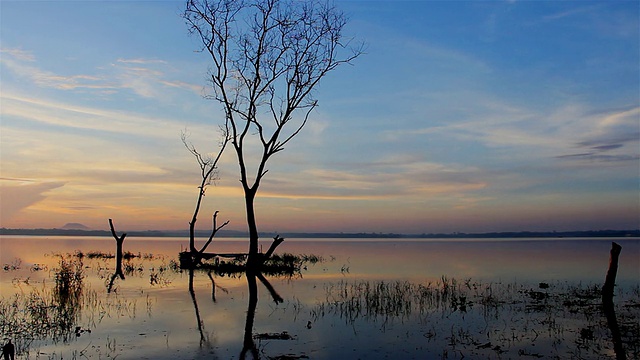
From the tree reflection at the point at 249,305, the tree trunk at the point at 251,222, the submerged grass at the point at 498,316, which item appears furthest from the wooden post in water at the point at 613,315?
the tree trunk at the point at 251,222

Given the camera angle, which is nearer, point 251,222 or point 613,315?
point 613,315

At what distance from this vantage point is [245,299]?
20.0 metres

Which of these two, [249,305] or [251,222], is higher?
[251,222]

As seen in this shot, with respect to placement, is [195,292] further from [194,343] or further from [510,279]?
[510,279]

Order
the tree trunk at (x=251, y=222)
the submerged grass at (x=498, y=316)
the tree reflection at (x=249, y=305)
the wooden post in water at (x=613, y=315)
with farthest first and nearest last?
the tree trunk at (x=251, y=222) → the submerged grass at (x=498, y=316) → the wooden post in water at (x=613, y=315) → the tree reflection at (x=249, y=305)

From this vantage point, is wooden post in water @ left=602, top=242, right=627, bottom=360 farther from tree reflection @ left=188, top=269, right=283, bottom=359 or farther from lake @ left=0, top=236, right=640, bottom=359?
tree reflection @ left=188, top=269, right=283, bottom=359

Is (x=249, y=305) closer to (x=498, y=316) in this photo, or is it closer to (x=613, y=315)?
(x=498, y=316)

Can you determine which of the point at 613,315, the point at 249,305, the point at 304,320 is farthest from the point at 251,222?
the point at 613,315

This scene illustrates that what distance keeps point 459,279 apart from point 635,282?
9.17 metres

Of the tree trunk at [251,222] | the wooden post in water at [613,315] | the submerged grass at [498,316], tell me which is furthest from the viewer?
the tree trunk at [251,222]

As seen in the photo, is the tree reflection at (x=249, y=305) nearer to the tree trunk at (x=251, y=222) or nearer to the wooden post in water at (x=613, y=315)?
the tree trunk at (x=251, y=222)

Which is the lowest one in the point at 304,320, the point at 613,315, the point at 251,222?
the point at 613,315

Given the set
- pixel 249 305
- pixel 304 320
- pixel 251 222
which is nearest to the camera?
pixel 304 320

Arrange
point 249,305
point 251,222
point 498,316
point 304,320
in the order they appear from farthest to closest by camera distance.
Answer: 1. point 251,222
2. point 249,305
3. point 498,316
4. point 304,320
